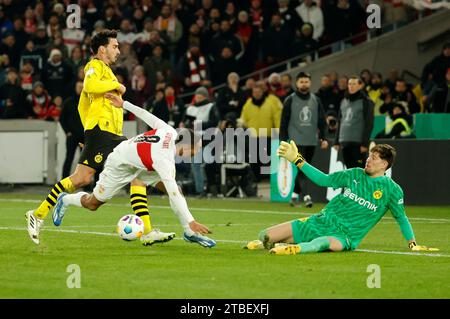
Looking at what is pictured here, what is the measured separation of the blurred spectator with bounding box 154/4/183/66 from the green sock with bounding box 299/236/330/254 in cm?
1755

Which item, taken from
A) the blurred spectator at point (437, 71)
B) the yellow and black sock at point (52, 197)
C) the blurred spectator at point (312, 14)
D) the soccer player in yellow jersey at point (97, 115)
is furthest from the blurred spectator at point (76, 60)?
the yellow and black sock at point (52, 197)

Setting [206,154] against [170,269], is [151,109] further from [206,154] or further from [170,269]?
[170,269]

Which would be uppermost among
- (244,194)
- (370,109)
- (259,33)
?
(259,33)

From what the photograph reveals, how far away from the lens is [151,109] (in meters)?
25.2

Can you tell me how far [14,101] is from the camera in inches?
1081

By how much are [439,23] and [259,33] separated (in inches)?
166

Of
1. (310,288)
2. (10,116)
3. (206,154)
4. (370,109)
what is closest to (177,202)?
(310,288)

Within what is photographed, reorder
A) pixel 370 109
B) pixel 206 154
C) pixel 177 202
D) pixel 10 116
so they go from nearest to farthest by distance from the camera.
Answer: pixel 177 202, pixel 370 109, pixel 206 154, pixel 10 116

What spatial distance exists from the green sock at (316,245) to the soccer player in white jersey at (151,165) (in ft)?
3.38

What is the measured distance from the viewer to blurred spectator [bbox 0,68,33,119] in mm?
27406

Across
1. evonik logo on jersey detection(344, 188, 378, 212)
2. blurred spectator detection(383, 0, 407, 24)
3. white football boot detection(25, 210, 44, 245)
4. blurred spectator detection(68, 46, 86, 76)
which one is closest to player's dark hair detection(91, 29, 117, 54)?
white football boot detection(25, 210, 44, 245)

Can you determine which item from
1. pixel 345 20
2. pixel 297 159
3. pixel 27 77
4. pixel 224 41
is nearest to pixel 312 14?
pixel 345 20

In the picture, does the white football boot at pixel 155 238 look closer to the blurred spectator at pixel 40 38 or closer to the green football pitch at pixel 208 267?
the green football pitch at pixel 208 267

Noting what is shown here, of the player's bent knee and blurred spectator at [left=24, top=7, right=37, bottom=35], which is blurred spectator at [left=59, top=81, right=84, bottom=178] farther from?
the player's bent knee
